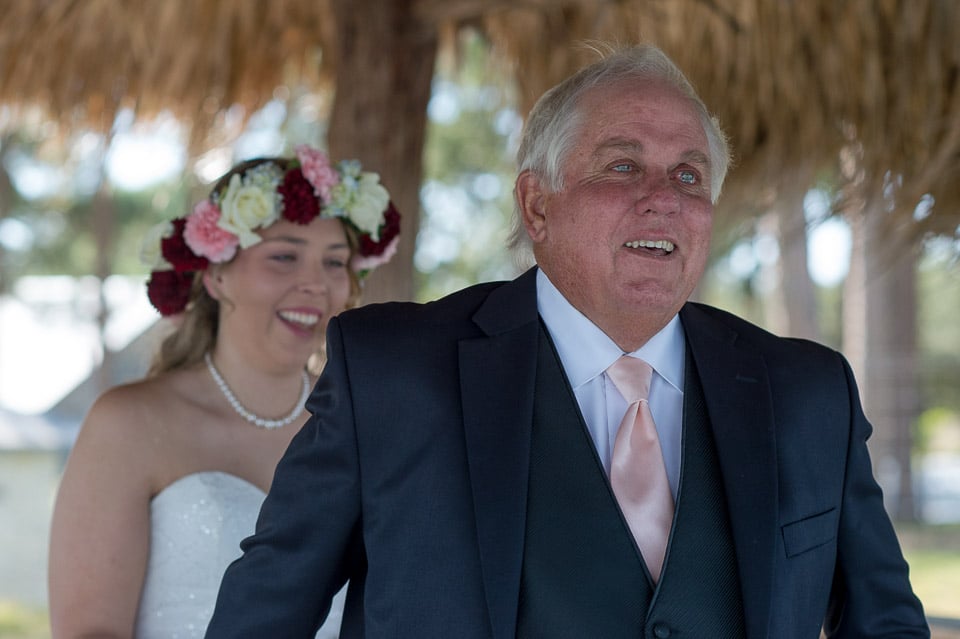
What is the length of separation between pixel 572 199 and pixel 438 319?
301 mm

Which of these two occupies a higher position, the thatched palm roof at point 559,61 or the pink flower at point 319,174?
the thatched palm roof at point 559,61

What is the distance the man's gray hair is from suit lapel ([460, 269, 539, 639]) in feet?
0.73

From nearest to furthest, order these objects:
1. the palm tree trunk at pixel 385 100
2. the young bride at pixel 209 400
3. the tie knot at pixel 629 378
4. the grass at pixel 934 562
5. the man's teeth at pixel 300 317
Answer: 1. the tie knot at pixel 629 378
2. the young bride at pixel 209 400
3. the man's teeth at pixel 300 317
4. the palm tree trunk at pixel 385 100
5. the grass at pixel 934 562

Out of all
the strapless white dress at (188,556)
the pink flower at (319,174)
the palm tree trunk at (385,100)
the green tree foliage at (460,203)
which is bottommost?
the strapless white dress at (188,556)

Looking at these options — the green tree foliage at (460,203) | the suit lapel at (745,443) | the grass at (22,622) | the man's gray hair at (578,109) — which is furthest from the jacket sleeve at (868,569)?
the green tree foliage at (460,203)

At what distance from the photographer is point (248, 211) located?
3.02 metres

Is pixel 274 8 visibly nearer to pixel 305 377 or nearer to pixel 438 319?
pixel 305 377

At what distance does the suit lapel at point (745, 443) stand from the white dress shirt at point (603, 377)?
0.06 metres

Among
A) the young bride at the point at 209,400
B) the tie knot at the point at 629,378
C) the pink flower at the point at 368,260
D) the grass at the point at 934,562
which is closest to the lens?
the tie knot at the point at 629,378

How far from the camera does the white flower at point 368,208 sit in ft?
10.4

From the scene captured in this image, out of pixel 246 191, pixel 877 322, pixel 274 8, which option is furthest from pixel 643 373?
pixel 877 322

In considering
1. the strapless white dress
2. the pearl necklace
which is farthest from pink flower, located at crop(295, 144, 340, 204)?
the strapless white dress

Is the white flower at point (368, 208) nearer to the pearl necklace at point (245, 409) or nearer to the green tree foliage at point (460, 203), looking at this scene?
the pearl necklace at point (245, 409)

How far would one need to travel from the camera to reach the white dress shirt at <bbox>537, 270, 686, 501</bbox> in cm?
184
